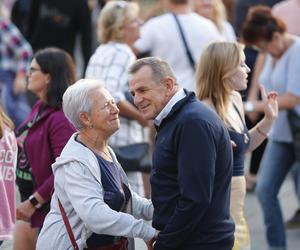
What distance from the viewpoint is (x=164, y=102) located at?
14.0ft

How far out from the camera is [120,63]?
679cm

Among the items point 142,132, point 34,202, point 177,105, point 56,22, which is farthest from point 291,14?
point 177,105

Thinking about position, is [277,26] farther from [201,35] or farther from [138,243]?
[138,243]

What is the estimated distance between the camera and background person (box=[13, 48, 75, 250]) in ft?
17.4

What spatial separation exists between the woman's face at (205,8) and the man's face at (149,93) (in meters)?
4.86

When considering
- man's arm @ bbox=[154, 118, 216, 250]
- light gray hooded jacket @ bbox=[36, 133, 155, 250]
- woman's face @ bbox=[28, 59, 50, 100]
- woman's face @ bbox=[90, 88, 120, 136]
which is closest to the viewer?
man's arm @ bbox=[154, 118, 216, 250]

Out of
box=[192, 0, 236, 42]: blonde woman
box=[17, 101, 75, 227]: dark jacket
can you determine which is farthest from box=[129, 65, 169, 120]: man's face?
box=[192, 0, 236, 42]: blonde woman

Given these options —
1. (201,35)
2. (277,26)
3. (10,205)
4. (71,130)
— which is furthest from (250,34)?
(10,205)

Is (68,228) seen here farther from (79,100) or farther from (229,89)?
(229,89)

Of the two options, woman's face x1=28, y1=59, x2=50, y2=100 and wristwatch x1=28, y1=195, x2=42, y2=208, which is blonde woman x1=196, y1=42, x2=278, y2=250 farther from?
wristwatch x1=28, y1=195, x2=42, y2=208

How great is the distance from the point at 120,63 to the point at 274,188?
1.46 metres

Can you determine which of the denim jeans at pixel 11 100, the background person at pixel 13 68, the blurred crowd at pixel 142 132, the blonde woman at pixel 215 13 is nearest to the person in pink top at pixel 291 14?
the blurred crowd at pixel 142 132

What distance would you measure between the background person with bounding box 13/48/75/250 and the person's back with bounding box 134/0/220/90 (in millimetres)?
2346

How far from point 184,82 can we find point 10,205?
3.05 metres
